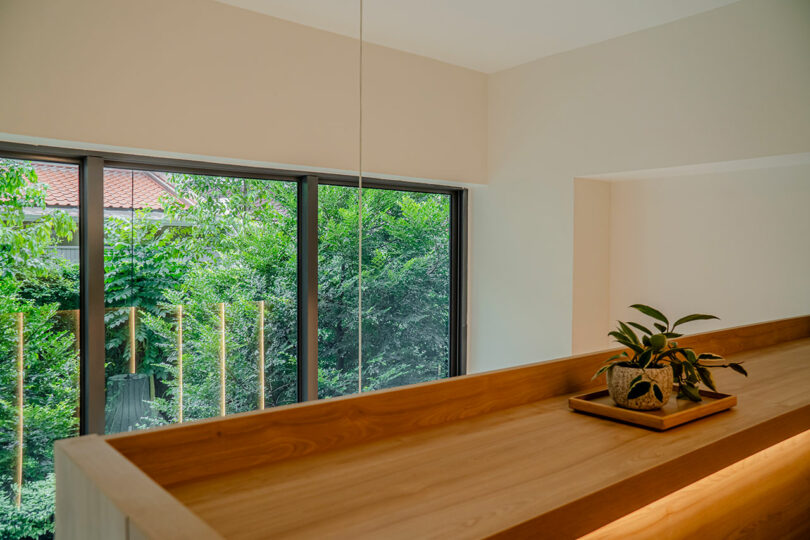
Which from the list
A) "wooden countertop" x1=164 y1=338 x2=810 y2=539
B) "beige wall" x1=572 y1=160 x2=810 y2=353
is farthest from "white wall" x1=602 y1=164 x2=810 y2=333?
"wooden countertop" x1=164 y1=338 x2=810 y2=539

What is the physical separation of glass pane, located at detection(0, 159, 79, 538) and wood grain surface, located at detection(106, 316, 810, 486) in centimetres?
187

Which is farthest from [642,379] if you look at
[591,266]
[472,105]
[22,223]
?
[472,105]

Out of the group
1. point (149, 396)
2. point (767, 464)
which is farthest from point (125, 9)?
point (767, 464)

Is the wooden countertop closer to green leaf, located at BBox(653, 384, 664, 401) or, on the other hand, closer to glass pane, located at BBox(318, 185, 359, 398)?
green leaf, located at BBox(653, 384, 664, 401)

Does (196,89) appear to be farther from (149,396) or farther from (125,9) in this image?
(149,396)

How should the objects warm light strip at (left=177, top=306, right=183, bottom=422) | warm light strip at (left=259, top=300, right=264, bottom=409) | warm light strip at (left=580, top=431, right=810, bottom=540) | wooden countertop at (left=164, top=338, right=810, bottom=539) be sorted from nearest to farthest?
1. wooden countertop at (left=164, top=338, right=810, bottom=539)
2. warm light strip at (left=580, top=431, right=810, bottom=540)
3. warm light strip at (left=177, top=306, right=183, bottom=422)
4. warm light strip at (left=259, top=300, right=264, bottom=409)

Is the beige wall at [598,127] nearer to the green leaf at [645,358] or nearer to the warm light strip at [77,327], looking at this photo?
the green leaf at [645,358]

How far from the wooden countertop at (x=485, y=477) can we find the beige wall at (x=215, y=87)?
1.91 meters

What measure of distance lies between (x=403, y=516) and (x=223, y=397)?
235cm

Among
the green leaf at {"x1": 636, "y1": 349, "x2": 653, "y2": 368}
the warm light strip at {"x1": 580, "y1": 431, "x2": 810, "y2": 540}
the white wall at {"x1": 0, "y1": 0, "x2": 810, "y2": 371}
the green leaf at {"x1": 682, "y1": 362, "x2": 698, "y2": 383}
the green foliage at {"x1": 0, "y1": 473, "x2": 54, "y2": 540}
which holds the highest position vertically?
the white wall at {"x1": 0, "y1": 0, "x2": 810, "y2": 371}

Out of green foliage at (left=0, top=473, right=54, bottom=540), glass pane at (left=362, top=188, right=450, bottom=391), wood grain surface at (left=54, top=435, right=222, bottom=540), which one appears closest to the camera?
wood grain surface at (left=54, top=435, right=222, bottom=540)

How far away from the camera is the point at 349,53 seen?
10.4 feet

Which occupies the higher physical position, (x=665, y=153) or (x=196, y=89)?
(x=196, y=89)

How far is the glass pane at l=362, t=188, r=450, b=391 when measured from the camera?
3.70 meters
